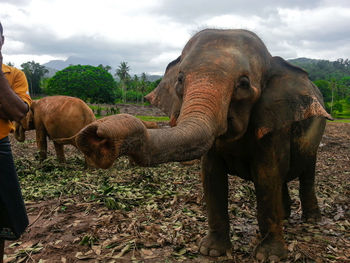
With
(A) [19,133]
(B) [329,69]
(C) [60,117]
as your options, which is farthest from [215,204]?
(B) [329,69]

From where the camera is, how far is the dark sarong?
109 inches

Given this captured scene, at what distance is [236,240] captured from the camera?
4.40 m

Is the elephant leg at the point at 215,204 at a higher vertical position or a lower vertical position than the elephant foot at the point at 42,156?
higher

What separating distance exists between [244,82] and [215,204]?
1.70 meters

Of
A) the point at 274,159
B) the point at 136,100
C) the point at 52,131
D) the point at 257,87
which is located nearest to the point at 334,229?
the point at 274,159

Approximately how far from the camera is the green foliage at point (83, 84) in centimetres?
4622

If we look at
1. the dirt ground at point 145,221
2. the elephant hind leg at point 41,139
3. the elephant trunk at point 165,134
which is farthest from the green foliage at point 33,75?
the elephant trunk at point 165,134

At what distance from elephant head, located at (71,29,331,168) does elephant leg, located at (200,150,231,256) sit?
0.80 m

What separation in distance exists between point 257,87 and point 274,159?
2.92 feet

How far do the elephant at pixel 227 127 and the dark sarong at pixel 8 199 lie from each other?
4.33ft

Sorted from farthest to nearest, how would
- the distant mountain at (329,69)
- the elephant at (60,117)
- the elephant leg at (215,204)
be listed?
the distant mountain at (329,69) < the elephant at (60,117) < the elephant leg at (215,204)

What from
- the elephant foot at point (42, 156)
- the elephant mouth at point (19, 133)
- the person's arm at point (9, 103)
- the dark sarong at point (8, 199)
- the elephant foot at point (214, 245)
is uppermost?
the person's arm at point (9, 103)

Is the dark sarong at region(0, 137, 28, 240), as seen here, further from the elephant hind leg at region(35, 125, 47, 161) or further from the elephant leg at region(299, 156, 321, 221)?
the elephant hind leg at region(35, 125, 47, 161)

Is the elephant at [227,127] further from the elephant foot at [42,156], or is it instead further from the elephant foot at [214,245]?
the elephant foot at [42,156]
